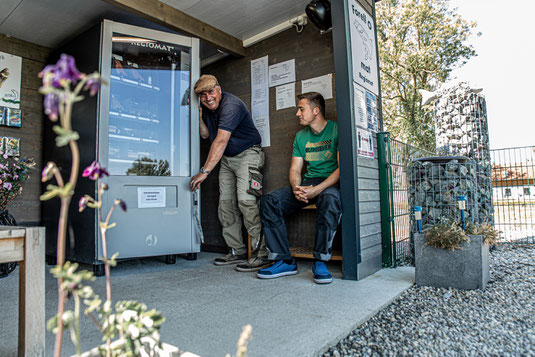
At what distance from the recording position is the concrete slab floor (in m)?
1.30

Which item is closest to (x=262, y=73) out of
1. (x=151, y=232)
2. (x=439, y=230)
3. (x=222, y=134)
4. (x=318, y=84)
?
(x=318, y=84)

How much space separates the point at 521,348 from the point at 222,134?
2309 millimetres

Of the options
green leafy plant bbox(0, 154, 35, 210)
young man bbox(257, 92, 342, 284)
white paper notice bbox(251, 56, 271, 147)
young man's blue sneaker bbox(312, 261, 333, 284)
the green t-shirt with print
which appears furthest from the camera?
white paper notice bbox(251, 56, 271, 147)

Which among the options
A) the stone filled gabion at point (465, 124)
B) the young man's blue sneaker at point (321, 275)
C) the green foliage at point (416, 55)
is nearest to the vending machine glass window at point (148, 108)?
the young man's blue sneaker at point (321, 275)

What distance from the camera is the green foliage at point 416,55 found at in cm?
1207

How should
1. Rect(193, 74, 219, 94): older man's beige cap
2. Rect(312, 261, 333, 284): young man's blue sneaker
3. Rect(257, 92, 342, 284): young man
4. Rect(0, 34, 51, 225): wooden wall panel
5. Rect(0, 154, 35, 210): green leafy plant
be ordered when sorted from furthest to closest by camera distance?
Rect(0, 34, 51, 225): wooden wall panel < Rect(193, 74, 219, 94): older man's beige cap < Rect(0, 154, 35, 210): green leafy plant < Rect(257, 92, 342, 284): young man < Rect(312, 261, 333, 284): young man's blue sneaker

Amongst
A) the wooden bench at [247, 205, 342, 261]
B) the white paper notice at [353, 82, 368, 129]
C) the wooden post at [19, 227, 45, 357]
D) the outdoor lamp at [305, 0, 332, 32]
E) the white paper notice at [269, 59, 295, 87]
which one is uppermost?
the outdoor lamp at [305, 0, 332, 32]

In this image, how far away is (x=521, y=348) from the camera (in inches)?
51.8

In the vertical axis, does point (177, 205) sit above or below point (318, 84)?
below

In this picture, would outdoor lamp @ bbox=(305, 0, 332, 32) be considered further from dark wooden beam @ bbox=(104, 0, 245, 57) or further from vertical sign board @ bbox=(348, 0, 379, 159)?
dark wooden beam @ bbox=(104, 0, 245, 57)

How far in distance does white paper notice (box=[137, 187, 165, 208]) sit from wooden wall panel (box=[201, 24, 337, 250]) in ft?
2.70

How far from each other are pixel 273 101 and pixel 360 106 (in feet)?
3.52

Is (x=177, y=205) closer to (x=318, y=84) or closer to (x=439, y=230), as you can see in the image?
(x=318, y=84)

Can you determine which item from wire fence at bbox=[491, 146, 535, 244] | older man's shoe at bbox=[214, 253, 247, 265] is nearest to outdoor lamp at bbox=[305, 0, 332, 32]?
older man's shoe at bbox=[214, 253, 247, 265]
